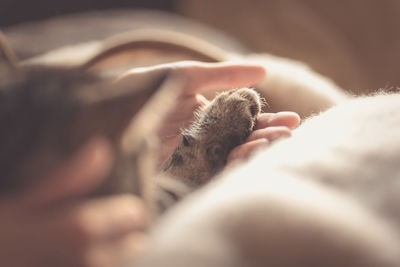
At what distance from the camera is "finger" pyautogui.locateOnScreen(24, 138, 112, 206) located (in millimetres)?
305

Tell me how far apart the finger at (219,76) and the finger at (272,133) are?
15 centimetres

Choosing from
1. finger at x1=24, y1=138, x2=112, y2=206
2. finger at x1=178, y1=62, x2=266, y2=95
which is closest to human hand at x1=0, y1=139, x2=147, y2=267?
finger at x1=24, y1=138, x2=112, y2=206

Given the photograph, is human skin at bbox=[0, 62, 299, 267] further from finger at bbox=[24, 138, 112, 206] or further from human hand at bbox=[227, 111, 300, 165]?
human hand at bbox=[227, 111, 300, 165]

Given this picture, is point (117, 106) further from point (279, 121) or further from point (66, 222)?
point (279, 121)

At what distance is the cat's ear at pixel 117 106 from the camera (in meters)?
0.32

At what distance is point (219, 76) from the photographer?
68 cm

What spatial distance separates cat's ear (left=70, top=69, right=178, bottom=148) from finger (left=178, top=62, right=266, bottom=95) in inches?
10.7

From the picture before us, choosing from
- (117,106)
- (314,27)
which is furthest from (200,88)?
(314,27)

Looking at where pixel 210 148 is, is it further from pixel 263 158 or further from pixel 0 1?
pixel 0 1

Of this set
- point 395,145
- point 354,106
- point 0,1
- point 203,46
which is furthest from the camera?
point 0,1

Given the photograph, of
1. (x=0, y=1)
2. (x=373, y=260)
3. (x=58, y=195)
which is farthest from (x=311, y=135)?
Result: (x=0, y=1)

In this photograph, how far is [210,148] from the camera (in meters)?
0.60

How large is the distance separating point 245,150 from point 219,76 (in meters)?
0.20

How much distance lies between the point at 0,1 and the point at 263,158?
1550 mm
